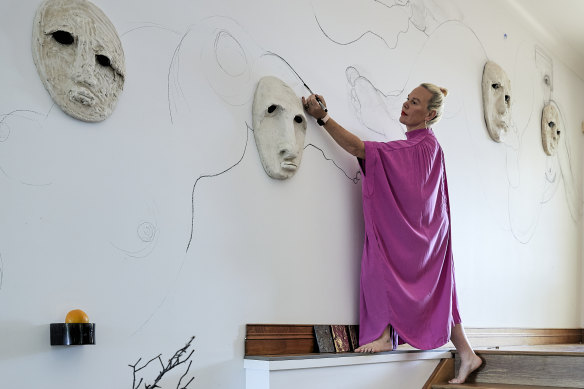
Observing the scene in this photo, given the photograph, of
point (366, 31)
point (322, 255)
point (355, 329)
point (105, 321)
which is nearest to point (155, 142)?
point (105, 321)

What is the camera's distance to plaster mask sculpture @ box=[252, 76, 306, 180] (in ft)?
9.32

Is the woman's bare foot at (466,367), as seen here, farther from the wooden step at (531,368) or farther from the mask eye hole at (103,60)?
the mask eye hole at (103,60)

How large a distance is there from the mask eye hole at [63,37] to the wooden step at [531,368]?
99.1 inches

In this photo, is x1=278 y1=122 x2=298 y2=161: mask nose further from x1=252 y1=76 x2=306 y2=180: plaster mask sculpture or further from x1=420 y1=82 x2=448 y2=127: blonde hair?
x1=420 y1=82 x2=448 y2=127: blonde hair

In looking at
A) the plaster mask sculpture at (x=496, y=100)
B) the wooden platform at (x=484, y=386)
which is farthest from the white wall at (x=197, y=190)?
the wooden platform at (x=484, y=386)

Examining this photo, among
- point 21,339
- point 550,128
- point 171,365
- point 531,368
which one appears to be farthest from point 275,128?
point 550,128

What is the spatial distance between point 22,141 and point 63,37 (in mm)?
373

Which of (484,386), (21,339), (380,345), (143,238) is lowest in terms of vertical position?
(484,386)

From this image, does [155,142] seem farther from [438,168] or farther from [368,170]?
[438,168]

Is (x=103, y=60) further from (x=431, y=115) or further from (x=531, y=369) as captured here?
(x=531, y=369)

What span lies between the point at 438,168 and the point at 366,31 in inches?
32.4

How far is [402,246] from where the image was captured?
3.22 m

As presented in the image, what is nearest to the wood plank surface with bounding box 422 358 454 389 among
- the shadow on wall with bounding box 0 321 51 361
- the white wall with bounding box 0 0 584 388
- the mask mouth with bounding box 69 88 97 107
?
the white wall with bounding box 0 0 584 388

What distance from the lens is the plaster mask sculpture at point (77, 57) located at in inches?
82.8
